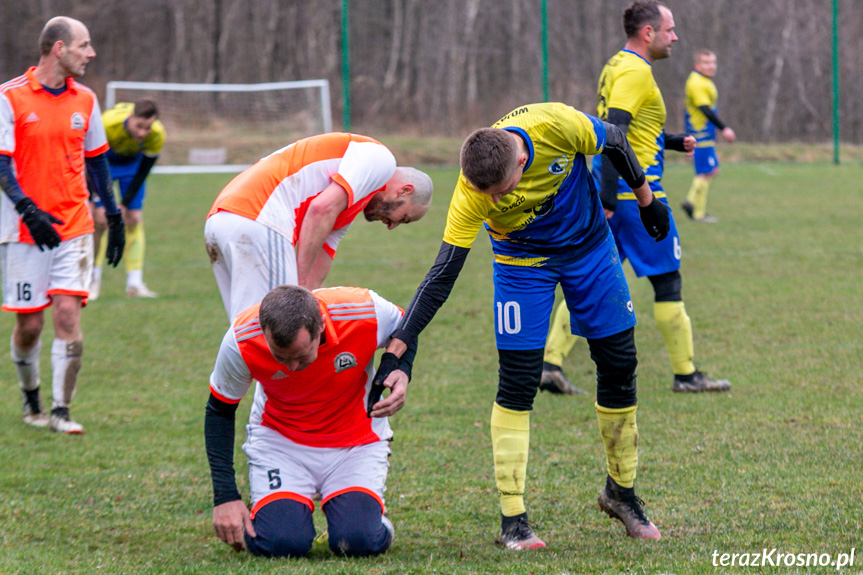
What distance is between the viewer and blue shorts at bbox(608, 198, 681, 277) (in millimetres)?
5930

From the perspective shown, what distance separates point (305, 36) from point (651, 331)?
63.8 ft

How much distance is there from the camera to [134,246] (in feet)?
33.0

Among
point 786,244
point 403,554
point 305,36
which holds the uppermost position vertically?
point 305,36

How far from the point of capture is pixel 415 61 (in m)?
23.0

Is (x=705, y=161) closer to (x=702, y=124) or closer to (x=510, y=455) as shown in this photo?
(x=702, y=124)

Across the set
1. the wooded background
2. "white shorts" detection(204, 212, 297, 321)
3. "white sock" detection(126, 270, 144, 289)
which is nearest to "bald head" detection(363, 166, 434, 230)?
"white shorts" detection(204, 212, 297, 321)

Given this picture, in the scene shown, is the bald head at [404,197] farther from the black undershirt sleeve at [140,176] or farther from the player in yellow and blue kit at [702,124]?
the player in yellow and blue kit at [702,124]

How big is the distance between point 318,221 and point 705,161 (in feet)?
34.4

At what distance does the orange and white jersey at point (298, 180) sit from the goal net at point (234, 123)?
15.8m

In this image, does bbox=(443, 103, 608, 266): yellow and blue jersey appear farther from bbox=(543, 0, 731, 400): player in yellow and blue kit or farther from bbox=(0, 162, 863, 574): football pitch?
bbox=(543, 0, 731, 400): player in yellow and blue kit

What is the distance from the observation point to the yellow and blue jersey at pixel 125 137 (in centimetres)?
899

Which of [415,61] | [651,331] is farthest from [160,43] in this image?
[651,331]

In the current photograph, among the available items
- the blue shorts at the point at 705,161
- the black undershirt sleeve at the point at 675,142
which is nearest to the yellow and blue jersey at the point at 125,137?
the black undershirt sleeve at the point at 675,142

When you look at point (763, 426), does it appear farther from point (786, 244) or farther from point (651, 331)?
point (786, 244)
